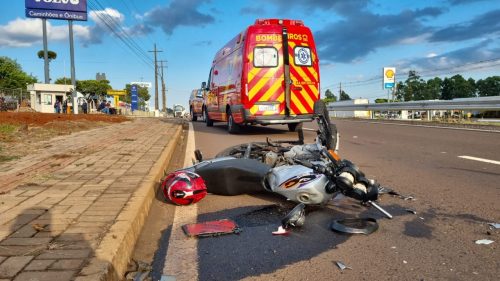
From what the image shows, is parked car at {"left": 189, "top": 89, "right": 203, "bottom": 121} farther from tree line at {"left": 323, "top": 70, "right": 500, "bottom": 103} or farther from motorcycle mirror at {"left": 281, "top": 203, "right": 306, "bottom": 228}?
tree line at {"left": 323, "top": 70, "right": 500, "bottom": 103}

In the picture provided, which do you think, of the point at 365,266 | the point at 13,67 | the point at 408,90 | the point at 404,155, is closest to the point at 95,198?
the point at 365,266

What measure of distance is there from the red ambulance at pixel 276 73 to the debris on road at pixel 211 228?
8258mm

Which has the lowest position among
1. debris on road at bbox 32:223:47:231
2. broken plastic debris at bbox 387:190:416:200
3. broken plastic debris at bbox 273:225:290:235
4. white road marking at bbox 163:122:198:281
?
white road marking at bbox 163:122:198:281

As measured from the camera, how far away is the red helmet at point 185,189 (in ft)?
15.1

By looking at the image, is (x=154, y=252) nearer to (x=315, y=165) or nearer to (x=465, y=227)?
(x=315, y=165)

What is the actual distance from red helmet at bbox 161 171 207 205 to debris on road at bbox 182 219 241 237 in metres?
0.73

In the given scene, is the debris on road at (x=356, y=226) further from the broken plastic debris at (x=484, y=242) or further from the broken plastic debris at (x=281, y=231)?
the broken plastic debris at (x=484, y=242)

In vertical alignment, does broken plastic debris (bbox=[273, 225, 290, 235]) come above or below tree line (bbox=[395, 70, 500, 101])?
below

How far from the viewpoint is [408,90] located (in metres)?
101

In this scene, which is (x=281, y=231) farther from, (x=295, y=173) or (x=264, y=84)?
(x=264, y=84)

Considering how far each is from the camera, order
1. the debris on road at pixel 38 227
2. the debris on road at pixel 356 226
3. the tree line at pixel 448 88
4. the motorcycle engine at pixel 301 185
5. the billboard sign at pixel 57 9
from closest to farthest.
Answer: the debris on road at pixel 38 227
the debris on road at pixel 356 226
the motorcycle engine at pixel 301 185
the billboard sign at pixel 57 9
the tree line at pixel 448 88

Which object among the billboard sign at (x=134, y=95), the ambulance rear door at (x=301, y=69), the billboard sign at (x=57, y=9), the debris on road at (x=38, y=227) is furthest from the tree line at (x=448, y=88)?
the debris on road at (x=38, y=227)

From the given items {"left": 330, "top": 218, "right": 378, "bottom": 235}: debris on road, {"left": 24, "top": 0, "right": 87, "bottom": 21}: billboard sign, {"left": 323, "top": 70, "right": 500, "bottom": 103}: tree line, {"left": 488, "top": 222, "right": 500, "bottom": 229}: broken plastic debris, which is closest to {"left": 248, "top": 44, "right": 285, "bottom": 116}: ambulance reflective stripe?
{"left": 330, "top": 218, "right": 378, "bottom": 235}: debris on road

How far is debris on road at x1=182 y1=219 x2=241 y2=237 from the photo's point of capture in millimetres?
3618
